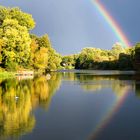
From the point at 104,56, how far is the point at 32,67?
76464mm

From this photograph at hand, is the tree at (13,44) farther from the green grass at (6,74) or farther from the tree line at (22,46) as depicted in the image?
the green grass at (6,74)

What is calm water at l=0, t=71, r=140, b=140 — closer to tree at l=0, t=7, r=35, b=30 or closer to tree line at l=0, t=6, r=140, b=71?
tree line at l=0, t=6, r=140, b=71

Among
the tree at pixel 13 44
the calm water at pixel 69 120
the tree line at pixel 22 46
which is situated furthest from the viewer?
the tree line at pixel 22 46

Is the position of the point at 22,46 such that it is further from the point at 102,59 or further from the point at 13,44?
the point at 102,59

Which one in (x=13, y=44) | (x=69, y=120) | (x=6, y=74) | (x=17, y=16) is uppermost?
(x=17, y=16)

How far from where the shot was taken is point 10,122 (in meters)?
16.1

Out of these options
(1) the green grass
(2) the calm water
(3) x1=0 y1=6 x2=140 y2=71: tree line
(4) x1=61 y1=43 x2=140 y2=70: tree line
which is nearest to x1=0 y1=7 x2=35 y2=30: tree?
(3) x1=0 y1=6 x2=140 y2=71: tree line

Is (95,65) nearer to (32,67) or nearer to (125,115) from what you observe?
(32,67)

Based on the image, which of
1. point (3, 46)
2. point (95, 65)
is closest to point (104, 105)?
point (3, 46)

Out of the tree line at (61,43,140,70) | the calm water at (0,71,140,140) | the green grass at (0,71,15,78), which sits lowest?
the calm water at (0,71,140,140)

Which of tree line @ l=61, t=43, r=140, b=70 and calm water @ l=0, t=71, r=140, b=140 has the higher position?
tree line @ l=61, t=43, r=140, b=70

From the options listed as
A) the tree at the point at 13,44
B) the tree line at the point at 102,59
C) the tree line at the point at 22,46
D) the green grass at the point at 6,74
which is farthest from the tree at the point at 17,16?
the tree line at the point at 102,59

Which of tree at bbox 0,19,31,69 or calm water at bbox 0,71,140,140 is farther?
tree at bbox 0,19,31,69

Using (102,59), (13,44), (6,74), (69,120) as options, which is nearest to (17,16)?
(13,44)
